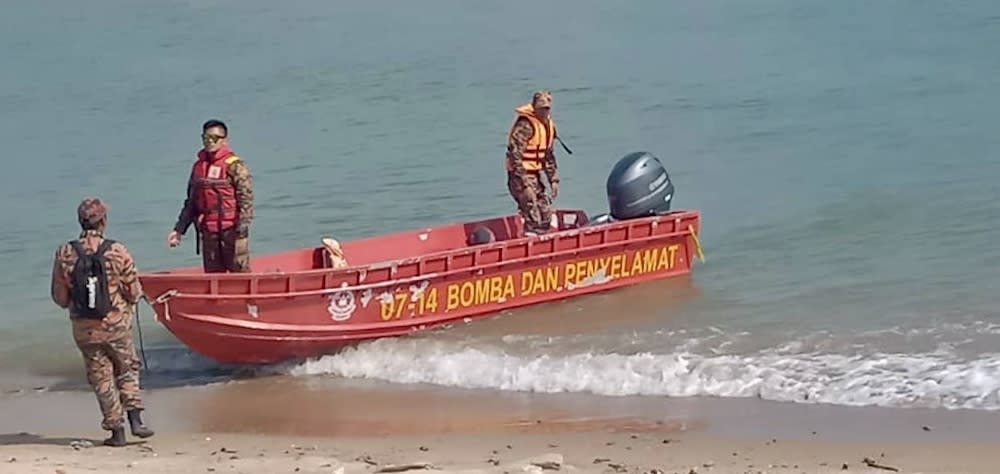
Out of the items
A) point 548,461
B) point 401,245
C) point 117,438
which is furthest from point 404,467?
point 401,245

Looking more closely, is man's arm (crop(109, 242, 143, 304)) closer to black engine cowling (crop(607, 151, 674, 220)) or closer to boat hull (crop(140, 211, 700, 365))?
boat hull (crop(140, 211, 700, 365))

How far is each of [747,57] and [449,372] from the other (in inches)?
742

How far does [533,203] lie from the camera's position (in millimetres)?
14570

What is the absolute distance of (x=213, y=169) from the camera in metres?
12.1

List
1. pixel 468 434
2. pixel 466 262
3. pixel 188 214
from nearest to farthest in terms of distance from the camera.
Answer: pixel 468 434, pixel 188 214, pixel 466 262

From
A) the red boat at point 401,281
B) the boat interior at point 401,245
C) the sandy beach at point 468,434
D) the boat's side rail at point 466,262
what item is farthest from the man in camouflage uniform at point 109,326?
the boat interior at point 401,245

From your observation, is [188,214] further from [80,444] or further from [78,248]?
[78,248]

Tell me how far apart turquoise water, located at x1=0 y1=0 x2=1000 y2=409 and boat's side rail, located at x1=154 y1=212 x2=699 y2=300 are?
0.47m

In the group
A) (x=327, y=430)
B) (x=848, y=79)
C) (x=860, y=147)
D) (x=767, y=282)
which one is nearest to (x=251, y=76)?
(x=848, y=79)

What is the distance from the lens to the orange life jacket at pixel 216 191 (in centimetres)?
1208

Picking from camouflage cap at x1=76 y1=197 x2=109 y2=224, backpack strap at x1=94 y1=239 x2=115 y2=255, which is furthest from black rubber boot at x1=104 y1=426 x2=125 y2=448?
camouflage cap at x1=76 y1=197 x2=109 y2=224

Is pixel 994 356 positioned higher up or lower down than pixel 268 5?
lower down

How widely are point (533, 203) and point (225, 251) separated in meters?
3.18

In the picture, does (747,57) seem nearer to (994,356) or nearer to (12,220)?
(12,220)
